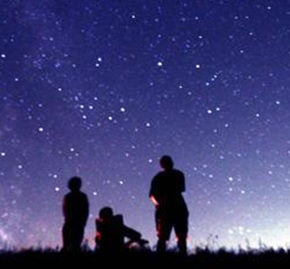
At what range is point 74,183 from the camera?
11.8 meters

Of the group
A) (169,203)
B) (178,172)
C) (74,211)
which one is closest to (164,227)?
(169,203)

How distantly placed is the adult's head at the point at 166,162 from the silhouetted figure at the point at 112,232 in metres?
1.26

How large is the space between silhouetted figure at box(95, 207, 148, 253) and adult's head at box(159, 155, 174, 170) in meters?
1.26

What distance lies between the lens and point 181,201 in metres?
11.3

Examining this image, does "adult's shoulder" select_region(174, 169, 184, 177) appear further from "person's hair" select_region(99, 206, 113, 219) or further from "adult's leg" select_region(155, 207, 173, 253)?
"person's hair" select_region(99, 206, 113, 219)

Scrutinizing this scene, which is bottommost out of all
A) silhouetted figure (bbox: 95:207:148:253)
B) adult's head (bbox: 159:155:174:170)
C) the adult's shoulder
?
silhouetted figure (bbox: 95:207:148:253)

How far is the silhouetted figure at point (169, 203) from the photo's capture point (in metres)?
11.1

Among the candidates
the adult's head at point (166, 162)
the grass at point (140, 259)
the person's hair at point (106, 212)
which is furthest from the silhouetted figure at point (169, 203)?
the grass at point (140, 259)

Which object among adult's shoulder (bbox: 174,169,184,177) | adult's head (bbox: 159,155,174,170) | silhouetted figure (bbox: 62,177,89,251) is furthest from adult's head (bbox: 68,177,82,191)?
adult's shoulder (bbox: 174,169,184,177)

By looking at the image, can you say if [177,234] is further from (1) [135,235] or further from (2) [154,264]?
(2) [154,264]

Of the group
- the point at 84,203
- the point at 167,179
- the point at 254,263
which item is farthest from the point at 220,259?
the point at 84,203

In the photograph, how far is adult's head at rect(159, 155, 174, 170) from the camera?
11.1m

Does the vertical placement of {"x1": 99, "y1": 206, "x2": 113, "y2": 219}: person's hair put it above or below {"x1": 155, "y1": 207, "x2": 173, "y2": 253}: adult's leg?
above

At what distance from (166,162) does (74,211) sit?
7.12 feet
